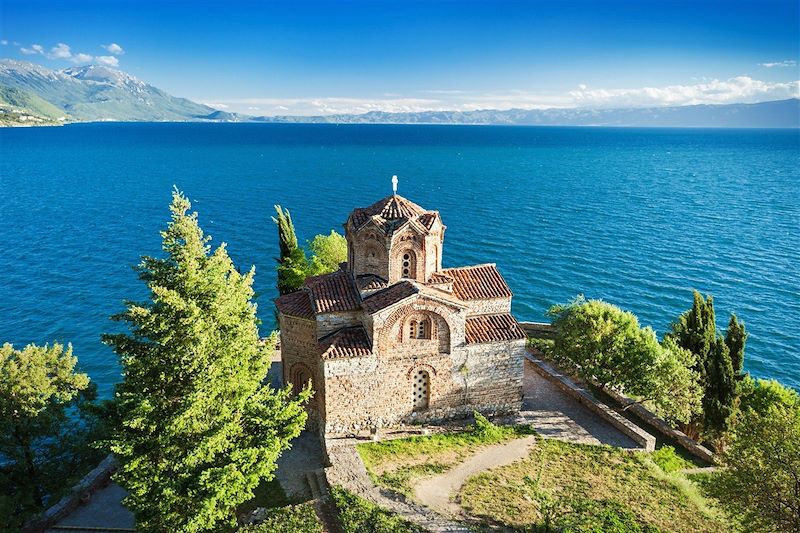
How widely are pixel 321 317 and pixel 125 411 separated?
9912 millimetres

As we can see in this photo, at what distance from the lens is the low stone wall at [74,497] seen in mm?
22938

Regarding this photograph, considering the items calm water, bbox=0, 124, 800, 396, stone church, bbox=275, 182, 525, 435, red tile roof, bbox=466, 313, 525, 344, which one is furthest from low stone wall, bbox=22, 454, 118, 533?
red tile roof, bbox=466, 313, 525, 344

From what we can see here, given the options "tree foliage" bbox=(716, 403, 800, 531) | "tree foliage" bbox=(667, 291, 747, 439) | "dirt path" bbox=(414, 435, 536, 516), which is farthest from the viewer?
"tree foliage" bbox=(667, 291, 747, 439)

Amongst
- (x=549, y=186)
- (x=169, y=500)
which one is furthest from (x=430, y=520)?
(x=549, y=186)

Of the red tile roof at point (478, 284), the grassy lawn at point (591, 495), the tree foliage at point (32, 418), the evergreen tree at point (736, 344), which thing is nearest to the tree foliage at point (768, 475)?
the grassy lawn at point (591, 495)

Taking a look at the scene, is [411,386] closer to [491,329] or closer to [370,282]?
[491,329]

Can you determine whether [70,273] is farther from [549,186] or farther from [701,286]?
[549,186]

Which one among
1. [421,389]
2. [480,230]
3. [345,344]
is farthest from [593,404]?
[480,230]

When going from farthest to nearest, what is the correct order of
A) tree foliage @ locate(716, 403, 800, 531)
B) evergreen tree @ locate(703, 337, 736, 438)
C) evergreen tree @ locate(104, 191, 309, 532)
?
evergreen tree @ locate(703, 337, 736, 438), evergreen tree @ locate(104, 191, 309, 532), tree foliage @ locate(716, 403, 800, 531)

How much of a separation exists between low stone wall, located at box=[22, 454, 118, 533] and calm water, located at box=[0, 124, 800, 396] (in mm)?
14662

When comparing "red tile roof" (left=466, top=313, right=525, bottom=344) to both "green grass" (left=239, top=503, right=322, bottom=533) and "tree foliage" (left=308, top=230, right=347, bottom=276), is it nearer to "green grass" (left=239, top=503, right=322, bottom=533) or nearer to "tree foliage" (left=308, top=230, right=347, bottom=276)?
"green grass" (left=239, top=503, right=322, bottom=533)

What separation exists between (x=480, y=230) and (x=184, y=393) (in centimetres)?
6262

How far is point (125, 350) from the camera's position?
18578mm

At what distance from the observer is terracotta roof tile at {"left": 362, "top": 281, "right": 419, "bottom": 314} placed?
25375 mm
